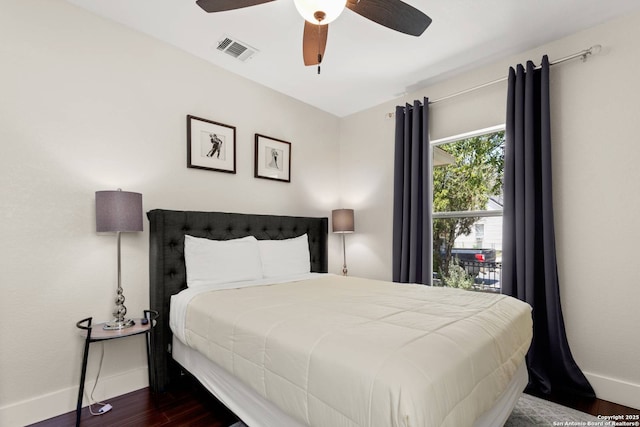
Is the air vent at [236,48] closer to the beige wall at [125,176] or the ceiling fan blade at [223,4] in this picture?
the beige wall at [125,176]

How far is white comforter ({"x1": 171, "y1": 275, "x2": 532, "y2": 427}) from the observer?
99cm

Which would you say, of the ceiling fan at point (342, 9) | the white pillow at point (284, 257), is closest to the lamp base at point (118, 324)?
the white pillow at point (284, 257)

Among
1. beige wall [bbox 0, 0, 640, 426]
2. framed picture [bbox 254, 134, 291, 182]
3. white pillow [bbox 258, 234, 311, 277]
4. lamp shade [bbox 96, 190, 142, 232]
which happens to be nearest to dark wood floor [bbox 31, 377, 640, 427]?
beige wall [bbox 0, 0, 640, 426]

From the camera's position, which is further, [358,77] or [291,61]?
[358,77]

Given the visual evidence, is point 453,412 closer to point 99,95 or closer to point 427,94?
Answer: point 99,95

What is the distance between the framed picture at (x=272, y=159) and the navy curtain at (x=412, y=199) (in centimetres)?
118

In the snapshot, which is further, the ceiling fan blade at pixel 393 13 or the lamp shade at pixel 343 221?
the lamp shade at pixel 343 221

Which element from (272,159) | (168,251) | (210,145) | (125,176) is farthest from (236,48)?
(168,251)

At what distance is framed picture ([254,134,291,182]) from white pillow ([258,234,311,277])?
719 mm

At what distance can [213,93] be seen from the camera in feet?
9.59

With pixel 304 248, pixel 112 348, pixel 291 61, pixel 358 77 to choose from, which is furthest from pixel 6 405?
pixel 358 77

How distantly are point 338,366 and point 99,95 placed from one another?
2436mm

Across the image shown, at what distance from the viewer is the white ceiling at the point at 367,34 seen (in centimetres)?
220

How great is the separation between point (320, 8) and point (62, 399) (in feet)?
8.96
